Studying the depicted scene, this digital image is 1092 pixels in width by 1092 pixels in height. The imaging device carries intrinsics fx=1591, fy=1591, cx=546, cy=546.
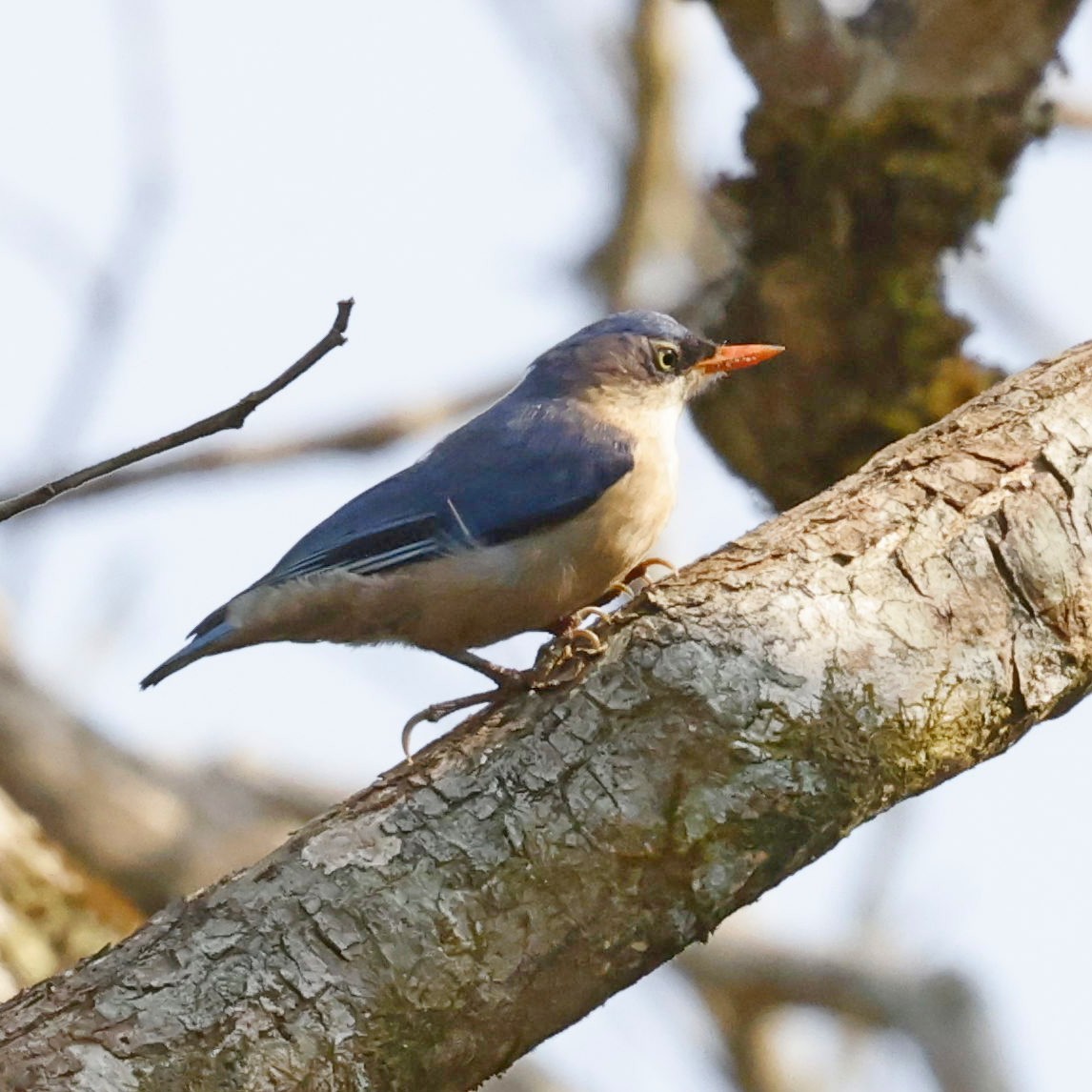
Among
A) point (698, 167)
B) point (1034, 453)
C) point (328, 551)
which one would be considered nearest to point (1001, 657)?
point (1034, 453)

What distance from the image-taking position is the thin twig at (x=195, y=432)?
2596mm

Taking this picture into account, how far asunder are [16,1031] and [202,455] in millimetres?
3727

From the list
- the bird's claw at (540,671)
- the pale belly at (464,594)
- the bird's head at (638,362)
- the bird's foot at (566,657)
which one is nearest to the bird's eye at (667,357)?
the bird's head at (638,362)

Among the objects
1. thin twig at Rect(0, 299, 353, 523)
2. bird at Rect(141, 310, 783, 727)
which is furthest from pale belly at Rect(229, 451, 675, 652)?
thin twig at Rect(0, 299, 353, 523)

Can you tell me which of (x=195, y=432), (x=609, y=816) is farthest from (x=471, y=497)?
(x=195, y=432)

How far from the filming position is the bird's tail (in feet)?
13.3

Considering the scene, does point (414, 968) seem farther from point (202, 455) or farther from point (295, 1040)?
point (202, 455)

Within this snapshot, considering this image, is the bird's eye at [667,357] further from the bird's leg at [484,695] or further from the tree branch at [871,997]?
the tree branch at [871,997]

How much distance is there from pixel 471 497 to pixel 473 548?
0.73 ft

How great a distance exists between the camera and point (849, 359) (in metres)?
5.22

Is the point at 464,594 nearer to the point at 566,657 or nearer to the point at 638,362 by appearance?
the point at 566,657

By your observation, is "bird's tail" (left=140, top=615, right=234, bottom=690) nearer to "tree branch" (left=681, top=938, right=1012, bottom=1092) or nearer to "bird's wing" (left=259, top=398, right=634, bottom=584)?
"bird's wing" (left=259, top=398, right=634, bottom=584)

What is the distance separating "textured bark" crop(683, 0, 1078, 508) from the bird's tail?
199 cm

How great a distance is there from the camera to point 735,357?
4.99m
